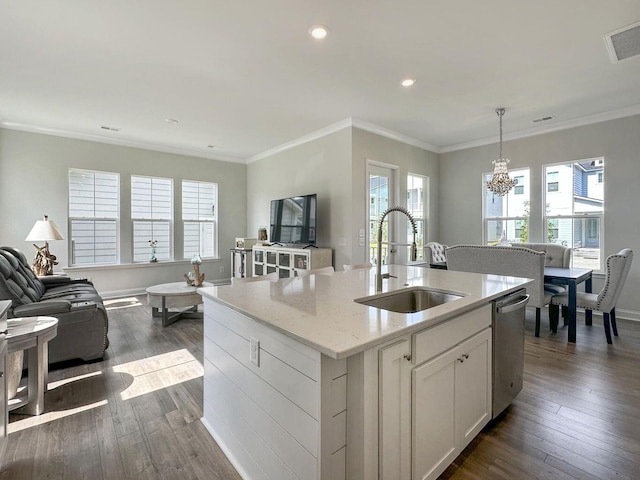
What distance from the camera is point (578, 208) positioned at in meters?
4.68

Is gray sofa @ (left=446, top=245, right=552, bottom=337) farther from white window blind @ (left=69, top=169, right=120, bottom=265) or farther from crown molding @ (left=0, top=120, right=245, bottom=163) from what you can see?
white window blind @ (left=69, top=169, right=120, bottom=265)

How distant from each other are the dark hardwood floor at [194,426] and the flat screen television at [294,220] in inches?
102

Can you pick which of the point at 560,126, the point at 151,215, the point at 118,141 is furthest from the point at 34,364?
the point at 560,126

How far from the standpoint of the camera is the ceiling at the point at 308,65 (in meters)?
2.34

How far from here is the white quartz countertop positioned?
1108 mm

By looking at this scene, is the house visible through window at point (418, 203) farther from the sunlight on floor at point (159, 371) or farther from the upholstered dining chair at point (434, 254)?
the sunlight on floor at point (159, 371)

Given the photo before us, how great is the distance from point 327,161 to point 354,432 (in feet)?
14.4

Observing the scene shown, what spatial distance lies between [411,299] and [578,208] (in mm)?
4256

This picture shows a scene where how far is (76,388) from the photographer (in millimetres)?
2473

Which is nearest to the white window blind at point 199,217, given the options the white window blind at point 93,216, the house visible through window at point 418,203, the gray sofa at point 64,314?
the white window blind at point 93,216

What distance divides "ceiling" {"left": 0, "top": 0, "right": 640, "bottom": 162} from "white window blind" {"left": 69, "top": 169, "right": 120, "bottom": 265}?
2.91 ft

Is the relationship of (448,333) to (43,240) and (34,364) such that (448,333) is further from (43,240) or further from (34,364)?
(43,240)

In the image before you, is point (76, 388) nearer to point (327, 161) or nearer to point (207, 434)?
point (207, 434)

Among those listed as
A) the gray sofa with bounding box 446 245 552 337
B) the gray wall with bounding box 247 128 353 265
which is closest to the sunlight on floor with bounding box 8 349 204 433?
the gray wall with bounding box 247 128 353 265
